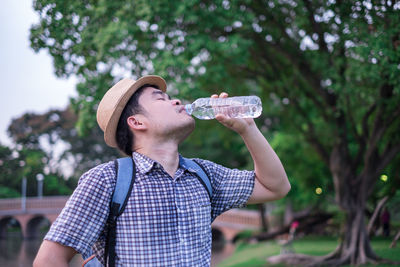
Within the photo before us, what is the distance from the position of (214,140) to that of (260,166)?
25913 millimetres

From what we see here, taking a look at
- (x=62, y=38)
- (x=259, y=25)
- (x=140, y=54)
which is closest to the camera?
(x=62, y=38)

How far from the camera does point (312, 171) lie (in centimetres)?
1856

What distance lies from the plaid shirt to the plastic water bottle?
19.0 inches

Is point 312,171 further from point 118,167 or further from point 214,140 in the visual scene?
point 118,167

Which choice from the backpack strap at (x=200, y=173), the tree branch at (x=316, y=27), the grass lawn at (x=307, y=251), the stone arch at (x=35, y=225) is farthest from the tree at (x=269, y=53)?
the stone arch at (x=35, y=225)

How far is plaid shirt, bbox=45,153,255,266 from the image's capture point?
2.14 meters

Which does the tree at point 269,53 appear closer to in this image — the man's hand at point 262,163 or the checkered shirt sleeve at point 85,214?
the man's hand at point 262,163

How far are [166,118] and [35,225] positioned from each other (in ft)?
152

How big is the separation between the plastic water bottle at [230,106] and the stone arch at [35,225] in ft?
138

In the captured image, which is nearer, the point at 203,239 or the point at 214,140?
the point at 203,239

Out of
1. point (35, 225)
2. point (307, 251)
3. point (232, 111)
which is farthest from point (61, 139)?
point (232, 111)

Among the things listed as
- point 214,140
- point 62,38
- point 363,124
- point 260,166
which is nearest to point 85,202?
point 260,166

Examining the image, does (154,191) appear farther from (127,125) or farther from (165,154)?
(127,125)

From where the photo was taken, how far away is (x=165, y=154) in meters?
2.54
